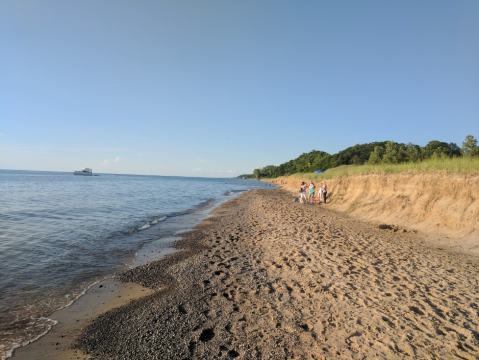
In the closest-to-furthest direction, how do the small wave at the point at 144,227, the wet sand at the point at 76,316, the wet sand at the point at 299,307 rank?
1. the wet sand at the point at 299,307
2. the wet sand at the point at 76,316
3. the small wave at the point at 144,227

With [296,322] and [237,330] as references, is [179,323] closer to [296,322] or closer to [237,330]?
[237,330]

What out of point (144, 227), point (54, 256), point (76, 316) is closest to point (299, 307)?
point (76, 316)

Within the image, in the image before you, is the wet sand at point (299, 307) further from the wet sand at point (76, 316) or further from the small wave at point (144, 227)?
Result: the small wave at point (144, 227)

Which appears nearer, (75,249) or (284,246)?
(284,246)

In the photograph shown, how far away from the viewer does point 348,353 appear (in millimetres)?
3361

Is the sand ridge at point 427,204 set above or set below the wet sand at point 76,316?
above

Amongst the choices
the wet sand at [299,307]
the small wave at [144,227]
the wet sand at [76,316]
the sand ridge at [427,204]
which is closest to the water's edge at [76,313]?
the wet sand at [76,316]

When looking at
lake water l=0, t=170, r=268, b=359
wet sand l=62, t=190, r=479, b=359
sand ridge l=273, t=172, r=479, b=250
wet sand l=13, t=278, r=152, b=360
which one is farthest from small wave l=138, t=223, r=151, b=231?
sand ridge l=273, t=172, r=479, b=250

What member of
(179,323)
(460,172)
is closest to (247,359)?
(179,323)

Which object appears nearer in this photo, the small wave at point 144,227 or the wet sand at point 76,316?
the wet sand at point 76,316

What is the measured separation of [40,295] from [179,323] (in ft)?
13.2

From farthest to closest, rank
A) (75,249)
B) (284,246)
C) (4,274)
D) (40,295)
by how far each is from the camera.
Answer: (75,249) → (284,246) → (4,274) → (40,295)

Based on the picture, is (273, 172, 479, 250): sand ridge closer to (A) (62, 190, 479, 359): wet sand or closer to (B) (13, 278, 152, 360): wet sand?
(A) (62, 190, 479, 359): wet sand

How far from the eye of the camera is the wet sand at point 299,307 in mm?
3547
